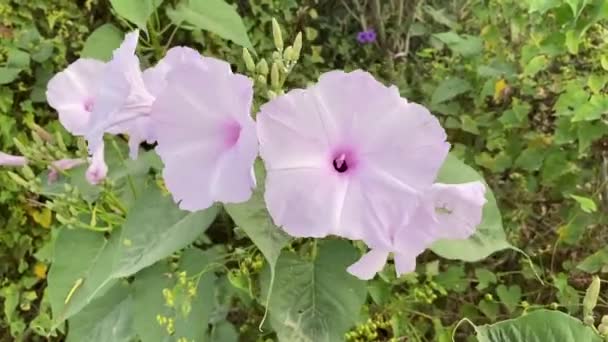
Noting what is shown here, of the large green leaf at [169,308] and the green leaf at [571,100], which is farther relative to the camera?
the green leaf at [571,100]

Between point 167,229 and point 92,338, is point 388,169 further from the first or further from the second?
point 92,338

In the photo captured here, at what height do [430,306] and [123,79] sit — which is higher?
[123,79]

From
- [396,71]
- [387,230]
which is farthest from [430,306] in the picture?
[387,230]

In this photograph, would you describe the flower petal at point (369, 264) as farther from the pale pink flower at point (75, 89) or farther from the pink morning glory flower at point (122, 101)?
the pale pink flower at point (75, 89)

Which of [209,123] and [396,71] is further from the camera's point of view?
[396,71]

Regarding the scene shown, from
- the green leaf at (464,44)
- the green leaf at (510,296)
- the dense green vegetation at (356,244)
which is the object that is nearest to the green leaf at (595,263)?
the dense green vegetation at (356,244)

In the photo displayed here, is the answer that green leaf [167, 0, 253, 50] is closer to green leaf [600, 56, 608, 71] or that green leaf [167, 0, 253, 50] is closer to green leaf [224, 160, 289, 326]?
green leaf [224, 160, 289, 326]

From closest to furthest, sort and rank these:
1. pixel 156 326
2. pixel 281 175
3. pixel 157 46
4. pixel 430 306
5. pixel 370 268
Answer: pixel 281 175, pixel 370 268, pixel 156 326, pixel 157 46, pixel 430 306
